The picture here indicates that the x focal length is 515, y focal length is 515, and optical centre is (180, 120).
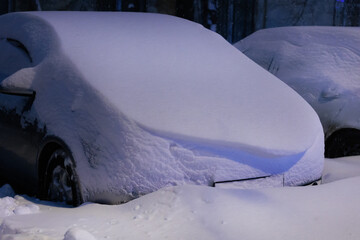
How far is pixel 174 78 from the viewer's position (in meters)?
3.30

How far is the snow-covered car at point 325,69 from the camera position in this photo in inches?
185

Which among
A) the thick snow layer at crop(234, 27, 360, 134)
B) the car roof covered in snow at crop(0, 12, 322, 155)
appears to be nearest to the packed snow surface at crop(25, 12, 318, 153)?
the car roof covered in snow at crop(0, 12, 322, 155)

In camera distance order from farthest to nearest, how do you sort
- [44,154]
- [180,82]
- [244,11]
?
[244,11], [180,82], [44,154]

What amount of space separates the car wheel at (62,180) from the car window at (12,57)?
2.65 feet

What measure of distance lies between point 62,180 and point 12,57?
1.21 m

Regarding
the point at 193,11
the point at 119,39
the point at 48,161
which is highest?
the point at 119,39

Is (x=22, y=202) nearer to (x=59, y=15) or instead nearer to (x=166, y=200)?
(x=166, y=200)

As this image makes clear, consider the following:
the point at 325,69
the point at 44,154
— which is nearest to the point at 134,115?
the point at 44,154

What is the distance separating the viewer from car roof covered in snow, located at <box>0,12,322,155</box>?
2.96 meters

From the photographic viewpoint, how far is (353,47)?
→ 517 cm

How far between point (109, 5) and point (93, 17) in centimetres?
708

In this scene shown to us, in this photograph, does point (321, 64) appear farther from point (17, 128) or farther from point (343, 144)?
point (17, 128)

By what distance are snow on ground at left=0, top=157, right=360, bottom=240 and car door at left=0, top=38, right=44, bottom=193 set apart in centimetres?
45

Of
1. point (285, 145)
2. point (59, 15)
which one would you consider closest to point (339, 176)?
point (285, 145)
